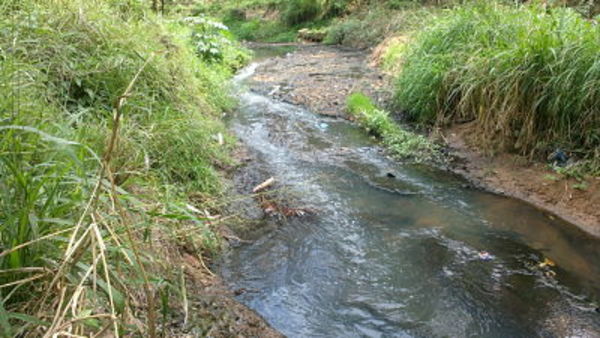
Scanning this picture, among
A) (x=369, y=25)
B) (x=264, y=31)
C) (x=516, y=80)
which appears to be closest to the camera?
(x=516, y=80)

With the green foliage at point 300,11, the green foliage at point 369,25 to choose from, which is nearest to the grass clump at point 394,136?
the green foliage at point 369,25

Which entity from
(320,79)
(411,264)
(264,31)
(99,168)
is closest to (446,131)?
(411,264)

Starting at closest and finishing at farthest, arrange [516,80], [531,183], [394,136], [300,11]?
[531,183] → [516,80] → [394,136] → [300,11]

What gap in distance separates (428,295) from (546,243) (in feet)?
4.52

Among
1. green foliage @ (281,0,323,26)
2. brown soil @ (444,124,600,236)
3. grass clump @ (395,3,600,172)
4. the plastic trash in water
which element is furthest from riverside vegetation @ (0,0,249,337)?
green foliage @ (281,0,323,26)

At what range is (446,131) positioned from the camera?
6.14 metres

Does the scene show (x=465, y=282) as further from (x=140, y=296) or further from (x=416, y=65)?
(x=416, y=65)

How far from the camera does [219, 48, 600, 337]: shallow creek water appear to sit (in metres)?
2.88

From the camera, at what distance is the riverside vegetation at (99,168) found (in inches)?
59.0

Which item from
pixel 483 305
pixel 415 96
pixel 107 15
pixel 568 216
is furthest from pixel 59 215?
pixel 415 96

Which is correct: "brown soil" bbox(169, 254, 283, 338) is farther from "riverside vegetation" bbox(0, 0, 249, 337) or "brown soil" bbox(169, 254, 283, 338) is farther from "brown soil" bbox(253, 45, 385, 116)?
"brown soil" bbox(253, 45, 385, 116)

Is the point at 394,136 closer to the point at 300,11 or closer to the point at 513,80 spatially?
the point at 513,80

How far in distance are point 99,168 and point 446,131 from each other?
475 cm

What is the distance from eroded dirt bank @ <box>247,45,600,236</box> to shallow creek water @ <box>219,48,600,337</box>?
20cm
